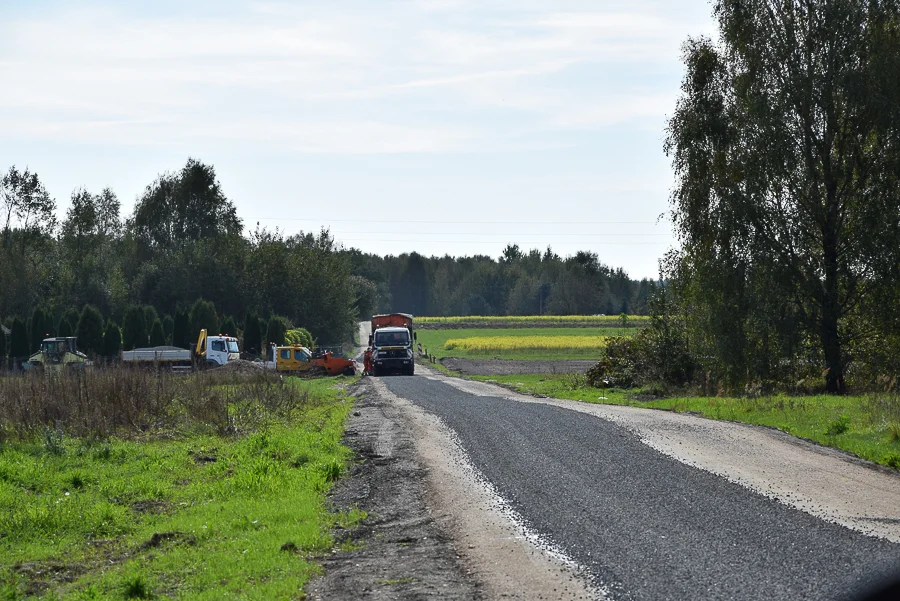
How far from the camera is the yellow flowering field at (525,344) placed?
8962 cm

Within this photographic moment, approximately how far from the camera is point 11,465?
1748 cm

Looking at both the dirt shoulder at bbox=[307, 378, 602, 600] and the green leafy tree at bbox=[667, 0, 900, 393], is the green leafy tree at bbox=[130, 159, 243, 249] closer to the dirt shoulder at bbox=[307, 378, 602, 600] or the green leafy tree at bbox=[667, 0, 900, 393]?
the green leafy tree at bbox=[667, 0, 900, 393]

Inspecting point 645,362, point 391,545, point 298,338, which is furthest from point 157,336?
point 391,545

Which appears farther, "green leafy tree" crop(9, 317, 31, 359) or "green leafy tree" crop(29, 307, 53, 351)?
"green leafy tree" crop(29, 307, 53, 351)

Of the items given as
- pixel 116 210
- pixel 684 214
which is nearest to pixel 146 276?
pixel 116 210

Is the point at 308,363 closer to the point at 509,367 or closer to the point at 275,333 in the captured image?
the point at 275,333

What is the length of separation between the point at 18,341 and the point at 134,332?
25.0 ft

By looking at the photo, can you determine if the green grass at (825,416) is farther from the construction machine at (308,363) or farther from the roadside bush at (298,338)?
the roadside bush at (298,338)

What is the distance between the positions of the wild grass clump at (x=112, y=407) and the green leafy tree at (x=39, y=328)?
151ft

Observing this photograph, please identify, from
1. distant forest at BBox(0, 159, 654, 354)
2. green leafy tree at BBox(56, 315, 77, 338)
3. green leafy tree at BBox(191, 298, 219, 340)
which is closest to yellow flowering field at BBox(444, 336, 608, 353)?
distant forest at BBox(0, 159, 654, 354)

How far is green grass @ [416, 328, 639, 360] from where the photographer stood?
82.8 m

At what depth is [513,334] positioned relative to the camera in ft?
401

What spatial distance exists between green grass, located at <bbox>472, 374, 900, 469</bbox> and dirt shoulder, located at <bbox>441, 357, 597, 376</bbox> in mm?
25479

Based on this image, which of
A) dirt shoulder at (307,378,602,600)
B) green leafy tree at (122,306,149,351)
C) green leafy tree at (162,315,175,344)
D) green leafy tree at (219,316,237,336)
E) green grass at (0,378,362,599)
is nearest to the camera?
dirt shoulder at (307,378,602,600)
